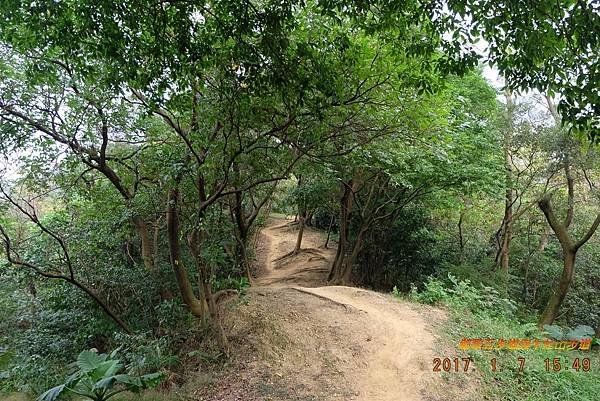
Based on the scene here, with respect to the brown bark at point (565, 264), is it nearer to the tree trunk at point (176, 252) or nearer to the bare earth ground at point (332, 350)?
the bare earth ground at point (332, 350)

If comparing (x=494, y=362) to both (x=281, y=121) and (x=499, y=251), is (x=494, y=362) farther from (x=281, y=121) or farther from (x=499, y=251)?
(x=499, y=251)

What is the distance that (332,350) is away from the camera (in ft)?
20.1

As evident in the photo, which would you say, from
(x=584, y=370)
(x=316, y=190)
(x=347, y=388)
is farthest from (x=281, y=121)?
(x=316, y=190)

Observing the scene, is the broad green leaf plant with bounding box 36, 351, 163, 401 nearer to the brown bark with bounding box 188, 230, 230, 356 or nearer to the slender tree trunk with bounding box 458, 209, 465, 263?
the brown bark with bounding box 188, 230, 230, 356

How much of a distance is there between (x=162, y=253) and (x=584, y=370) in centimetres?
801

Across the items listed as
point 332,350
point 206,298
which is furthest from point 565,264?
point 206,298

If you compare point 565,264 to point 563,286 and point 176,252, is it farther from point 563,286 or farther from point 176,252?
point 176,252

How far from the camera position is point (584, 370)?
552 centimetres

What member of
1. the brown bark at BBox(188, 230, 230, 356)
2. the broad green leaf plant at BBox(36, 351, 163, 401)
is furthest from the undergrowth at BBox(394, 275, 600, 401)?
the broad green leaf plant at BBox(36, 351, 163, 401)

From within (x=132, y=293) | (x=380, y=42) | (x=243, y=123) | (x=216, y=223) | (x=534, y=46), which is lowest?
(x=132, y=293)

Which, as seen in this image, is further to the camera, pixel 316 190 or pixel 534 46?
pixel 316 190

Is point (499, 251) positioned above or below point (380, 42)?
below

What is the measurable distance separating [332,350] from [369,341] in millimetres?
704
